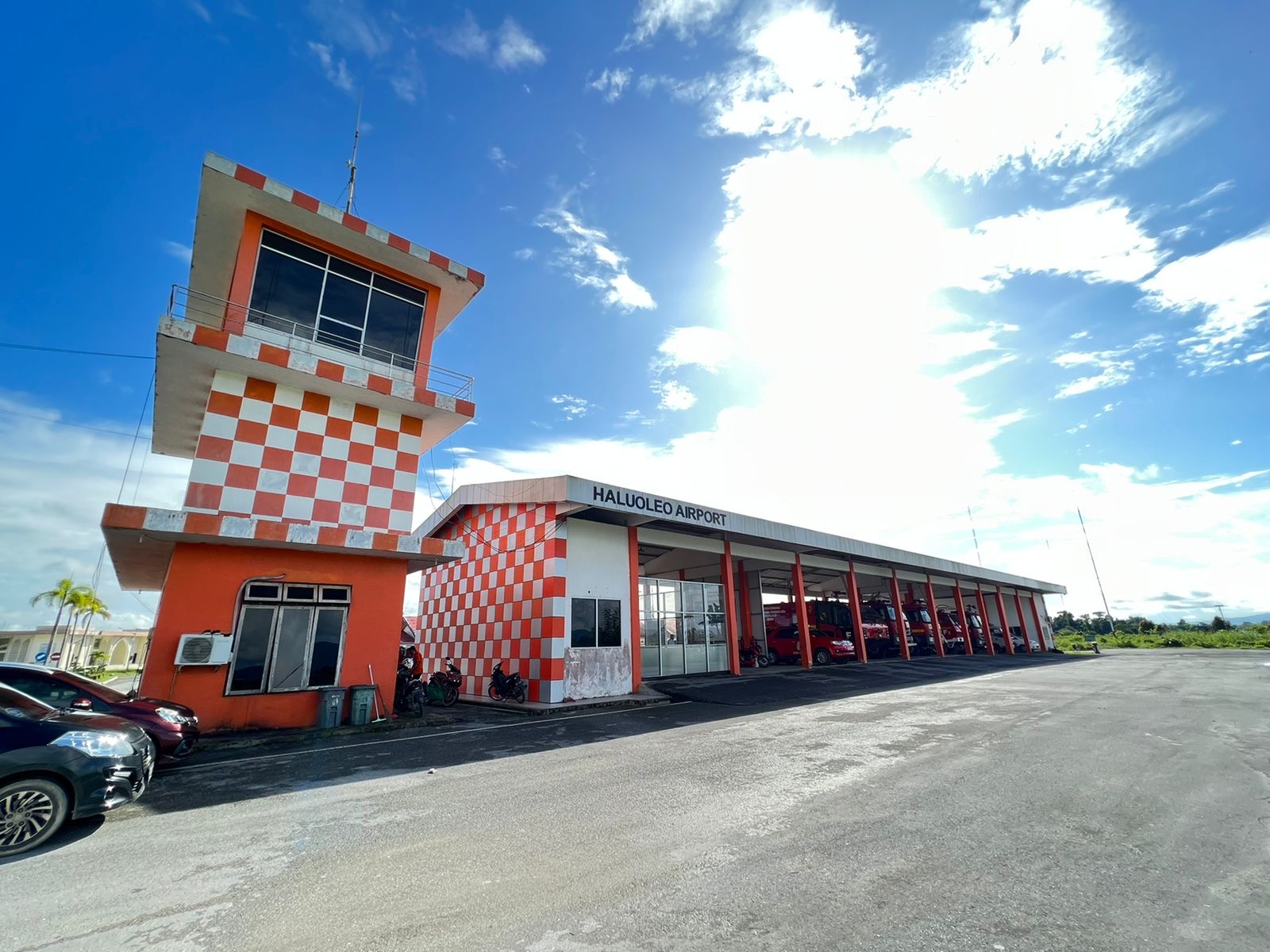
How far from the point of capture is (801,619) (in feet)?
68.2

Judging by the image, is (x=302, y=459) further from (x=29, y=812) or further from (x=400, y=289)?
(x=29, y=812)

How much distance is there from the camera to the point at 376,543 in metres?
9.76

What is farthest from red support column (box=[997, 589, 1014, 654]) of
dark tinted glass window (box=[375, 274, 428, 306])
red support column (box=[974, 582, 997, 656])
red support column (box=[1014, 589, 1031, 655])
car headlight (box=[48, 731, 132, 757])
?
car headlight (box=[48, 731, 132, 757])

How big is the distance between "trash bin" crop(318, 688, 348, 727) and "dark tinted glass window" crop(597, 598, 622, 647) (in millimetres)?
5955

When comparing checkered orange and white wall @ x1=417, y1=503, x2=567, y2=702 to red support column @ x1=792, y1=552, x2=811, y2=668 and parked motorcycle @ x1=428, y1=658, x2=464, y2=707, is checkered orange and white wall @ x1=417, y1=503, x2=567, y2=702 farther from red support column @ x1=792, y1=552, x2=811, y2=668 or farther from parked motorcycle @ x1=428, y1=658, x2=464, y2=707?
red support column @ x1=792, y1=552, x2=811, y2=668

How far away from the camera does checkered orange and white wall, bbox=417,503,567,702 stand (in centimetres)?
1298

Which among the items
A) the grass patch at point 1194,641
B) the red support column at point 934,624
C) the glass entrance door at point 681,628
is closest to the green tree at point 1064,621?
the grass patch at point 1194,641

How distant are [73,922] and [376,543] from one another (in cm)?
698

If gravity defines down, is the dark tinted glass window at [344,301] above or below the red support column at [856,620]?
above

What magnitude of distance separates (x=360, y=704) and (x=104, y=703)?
3.54 metres

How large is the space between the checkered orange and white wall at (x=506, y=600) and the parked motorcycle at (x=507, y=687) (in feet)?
0.98

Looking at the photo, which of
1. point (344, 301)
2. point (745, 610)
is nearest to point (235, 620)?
point (344, 301)

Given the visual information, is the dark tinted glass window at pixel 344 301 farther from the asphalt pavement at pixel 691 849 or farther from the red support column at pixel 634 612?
the red support column at pixel 634 612

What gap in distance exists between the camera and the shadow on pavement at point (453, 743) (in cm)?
600
